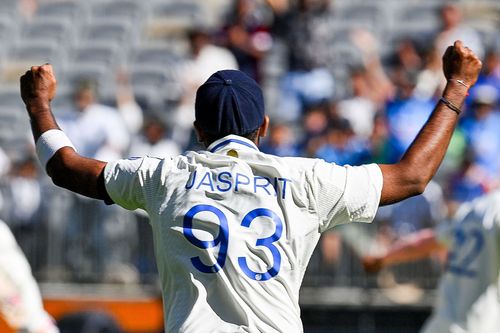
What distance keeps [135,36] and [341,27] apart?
3711 mm

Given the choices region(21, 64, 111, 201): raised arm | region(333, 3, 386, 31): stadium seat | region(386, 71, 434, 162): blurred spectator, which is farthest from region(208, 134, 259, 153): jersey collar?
region(333, 3, 386, 31): stadium seat

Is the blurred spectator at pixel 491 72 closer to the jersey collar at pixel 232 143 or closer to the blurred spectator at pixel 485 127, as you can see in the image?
the blurred spectator at pixel 485 127

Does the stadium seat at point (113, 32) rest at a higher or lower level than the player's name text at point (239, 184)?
lower

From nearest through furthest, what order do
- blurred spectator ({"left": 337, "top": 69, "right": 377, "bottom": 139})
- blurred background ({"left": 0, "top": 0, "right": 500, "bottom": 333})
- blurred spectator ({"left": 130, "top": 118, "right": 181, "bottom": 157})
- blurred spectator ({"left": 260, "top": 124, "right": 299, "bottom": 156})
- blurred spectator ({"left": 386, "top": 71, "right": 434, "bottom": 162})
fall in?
blurred spectator ({"left": 386, "top": 71, "right": 434, "bottom": 162})
blurred background ({"left": 0, "top": 0, "right": 500, "bottom": 333})
blurred spectator ({"left": 260, "top": 124, "right": 299, "bottom": 156})
blurred spectator ({"left": 130, "top": 118, "right": 181, "bottom": 157})
blurred spectator ({"left": 337, "top": 69, "right": 377, "bottom": 139})

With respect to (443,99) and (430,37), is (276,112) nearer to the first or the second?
(430,37)

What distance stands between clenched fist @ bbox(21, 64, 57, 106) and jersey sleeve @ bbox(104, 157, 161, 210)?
18.9 inches

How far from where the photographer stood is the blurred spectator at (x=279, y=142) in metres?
13.0

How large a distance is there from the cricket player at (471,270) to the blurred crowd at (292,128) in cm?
386

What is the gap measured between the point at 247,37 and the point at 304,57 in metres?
0.81

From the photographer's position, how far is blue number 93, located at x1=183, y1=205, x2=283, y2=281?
4414 mm

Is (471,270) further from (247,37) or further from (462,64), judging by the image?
(247,37)

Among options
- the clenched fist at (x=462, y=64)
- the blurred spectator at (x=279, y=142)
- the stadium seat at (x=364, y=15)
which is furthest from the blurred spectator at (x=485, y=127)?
the clenched fist at (x=462, y=64)

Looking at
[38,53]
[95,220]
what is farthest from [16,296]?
[38,53]

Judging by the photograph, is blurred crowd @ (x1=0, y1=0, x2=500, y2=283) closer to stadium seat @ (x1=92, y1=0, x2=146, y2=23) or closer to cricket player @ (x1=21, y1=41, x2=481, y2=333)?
stadium seat @ (x1=92, y1=0, x2=146, y2=23)
